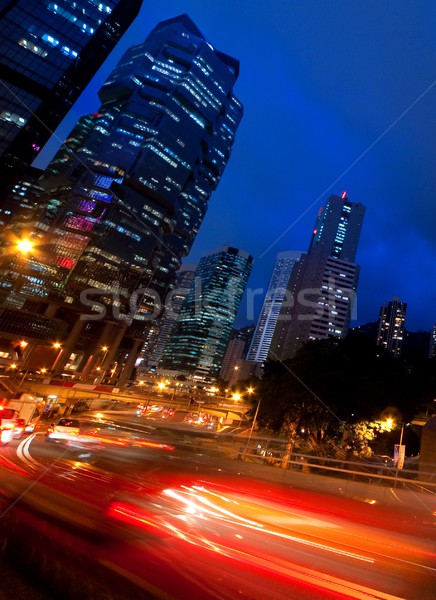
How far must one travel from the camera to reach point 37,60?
68.1m

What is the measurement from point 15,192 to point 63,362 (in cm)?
7773

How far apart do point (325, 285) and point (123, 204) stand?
8628 cm

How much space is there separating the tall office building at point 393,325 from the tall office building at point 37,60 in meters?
153

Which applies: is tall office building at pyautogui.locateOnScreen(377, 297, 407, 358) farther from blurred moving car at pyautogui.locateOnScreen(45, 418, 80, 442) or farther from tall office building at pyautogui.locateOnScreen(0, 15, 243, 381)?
blurred moving car at pyautogui.locateOnScreen(45, 418, 80, 442)

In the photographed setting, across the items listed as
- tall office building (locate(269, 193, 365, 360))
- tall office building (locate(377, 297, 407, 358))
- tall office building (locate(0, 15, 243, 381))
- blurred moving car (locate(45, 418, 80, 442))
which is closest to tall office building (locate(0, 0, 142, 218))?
tall office building (locate(0, 15, 243, 381))

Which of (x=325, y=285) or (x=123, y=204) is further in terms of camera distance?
(x=325, y=285)

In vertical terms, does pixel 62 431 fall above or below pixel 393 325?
below

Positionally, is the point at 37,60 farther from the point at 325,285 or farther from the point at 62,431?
the point at 325,285

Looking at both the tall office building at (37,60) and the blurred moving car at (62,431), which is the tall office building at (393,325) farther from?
the blurred moving car at (62,431)

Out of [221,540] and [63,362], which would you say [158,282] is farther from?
[221,540]

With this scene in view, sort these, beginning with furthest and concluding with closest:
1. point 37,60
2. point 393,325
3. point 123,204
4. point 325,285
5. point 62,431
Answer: point 393,325 < point 325,285 < point 123,204 < point 37,60 < point 62,431

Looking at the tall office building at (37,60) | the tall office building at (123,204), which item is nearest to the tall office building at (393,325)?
the tall office building at (123,204)

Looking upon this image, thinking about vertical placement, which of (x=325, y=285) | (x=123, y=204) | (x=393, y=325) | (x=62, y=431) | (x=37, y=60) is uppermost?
(x=393, y=325)

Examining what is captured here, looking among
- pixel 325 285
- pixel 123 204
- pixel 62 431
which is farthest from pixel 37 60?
pixel 325 285
